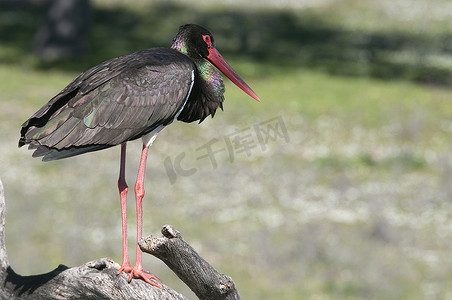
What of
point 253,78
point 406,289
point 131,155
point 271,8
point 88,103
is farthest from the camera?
point 271,8

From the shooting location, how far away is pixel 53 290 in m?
7.23

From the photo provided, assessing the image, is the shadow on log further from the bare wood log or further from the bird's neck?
the bird's neck

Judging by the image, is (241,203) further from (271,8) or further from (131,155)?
(271,8)

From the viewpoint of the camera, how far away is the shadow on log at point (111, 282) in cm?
691

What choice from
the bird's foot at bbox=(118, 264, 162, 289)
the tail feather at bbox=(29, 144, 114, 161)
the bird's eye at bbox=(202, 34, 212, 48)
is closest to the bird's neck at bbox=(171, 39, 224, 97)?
the bird's eye at bbox=(202, 34, 212, 48)

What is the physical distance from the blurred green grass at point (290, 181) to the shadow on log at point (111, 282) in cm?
713

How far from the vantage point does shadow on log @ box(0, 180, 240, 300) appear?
6.91 meters

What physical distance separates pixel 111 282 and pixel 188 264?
0.69 metres

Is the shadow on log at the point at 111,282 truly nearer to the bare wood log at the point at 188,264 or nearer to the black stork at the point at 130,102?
the bare wood log at the point at 188,264

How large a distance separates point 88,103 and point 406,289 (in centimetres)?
890

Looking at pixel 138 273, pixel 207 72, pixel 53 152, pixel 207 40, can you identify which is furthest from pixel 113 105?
pixel 138 273

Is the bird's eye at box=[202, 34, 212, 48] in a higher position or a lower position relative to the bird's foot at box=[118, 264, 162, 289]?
higher

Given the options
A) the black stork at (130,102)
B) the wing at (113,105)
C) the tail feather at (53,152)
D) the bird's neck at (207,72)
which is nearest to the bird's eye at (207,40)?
the black stork at (130,102)

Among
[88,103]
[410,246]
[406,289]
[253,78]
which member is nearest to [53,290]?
[88,103]
